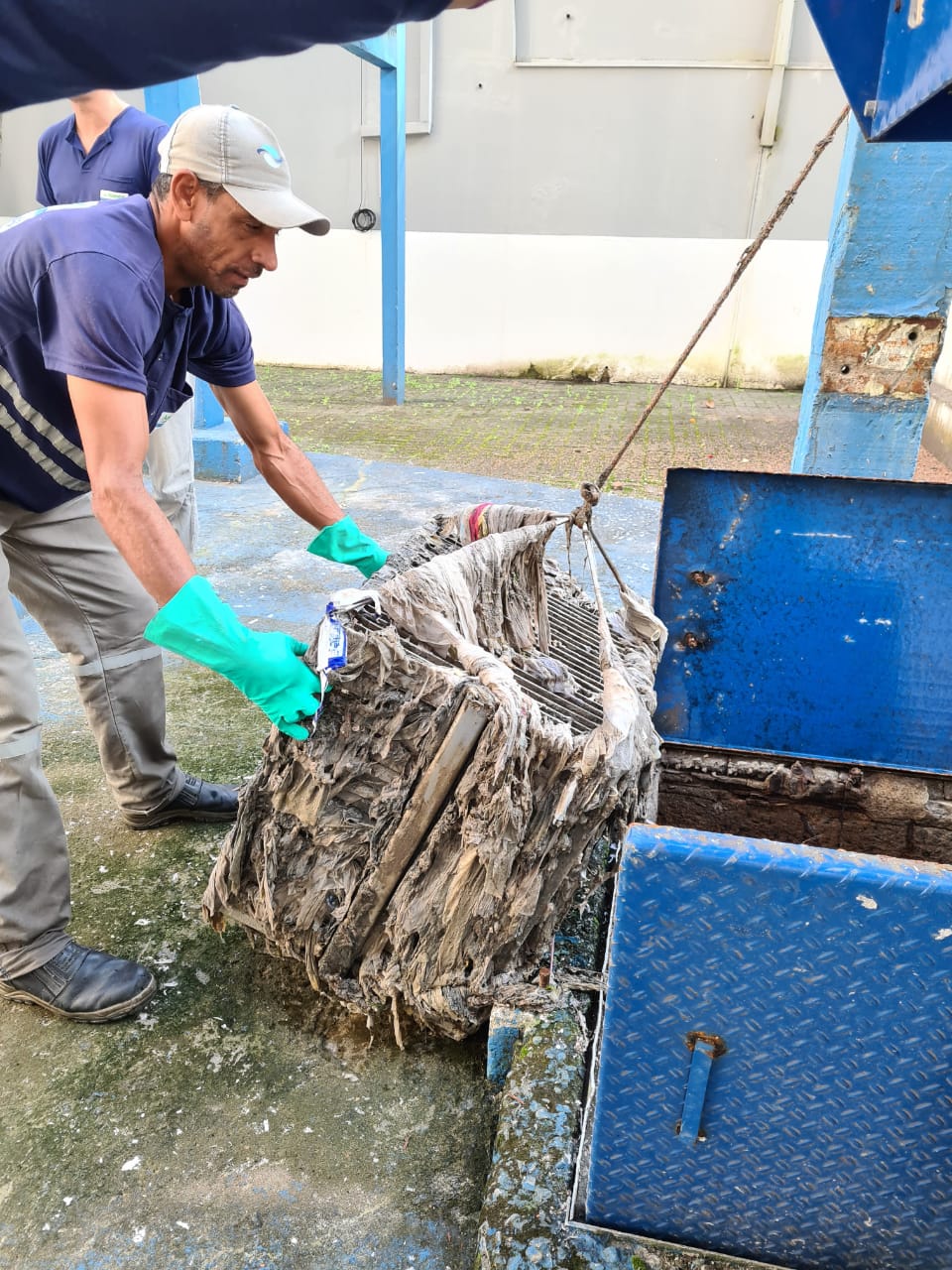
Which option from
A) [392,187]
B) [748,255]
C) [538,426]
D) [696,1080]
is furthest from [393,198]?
[696,1080]

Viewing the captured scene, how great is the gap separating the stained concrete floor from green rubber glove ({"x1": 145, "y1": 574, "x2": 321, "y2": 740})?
74 cm

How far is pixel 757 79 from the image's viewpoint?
426 inches

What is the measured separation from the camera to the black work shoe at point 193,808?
2674 mm

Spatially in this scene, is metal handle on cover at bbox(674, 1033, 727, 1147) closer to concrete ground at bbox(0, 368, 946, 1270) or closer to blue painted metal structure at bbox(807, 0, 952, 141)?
concrete ground at bbox(0, 368, 946, 1270)

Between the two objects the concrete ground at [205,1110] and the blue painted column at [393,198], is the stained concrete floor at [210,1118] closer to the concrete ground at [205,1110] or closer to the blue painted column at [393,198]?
the concrete ground at [205,1110]

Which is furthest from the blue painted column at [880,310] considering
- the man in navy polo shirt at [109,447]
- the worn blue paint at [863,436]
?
the man in navy polo shirt at [109,447]

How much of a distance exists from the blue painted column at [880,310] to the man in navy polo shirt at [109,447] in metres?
2.22

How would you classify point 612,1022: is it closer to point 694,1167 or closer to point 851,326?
point 694,1167

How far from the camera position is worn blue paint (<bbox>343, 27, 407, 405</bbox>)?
25.3ft

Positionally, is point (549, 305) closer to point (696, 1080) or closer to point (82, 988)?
point (82, 988)

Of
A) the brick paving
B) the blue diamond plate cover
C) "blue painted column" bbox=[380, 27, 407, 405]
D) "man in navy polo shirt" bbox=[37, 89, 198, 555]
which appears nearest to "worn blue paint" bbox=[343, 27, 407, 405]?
"blue painted column" bbox=[380, 27, 407, 405]

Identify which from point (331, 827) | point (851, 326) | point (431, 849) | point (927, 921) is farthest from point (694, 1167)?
point (851, 326)

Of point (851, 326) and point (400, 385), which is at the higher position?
point (851, 326)

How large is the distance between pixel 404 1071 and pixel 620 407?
9.25m
